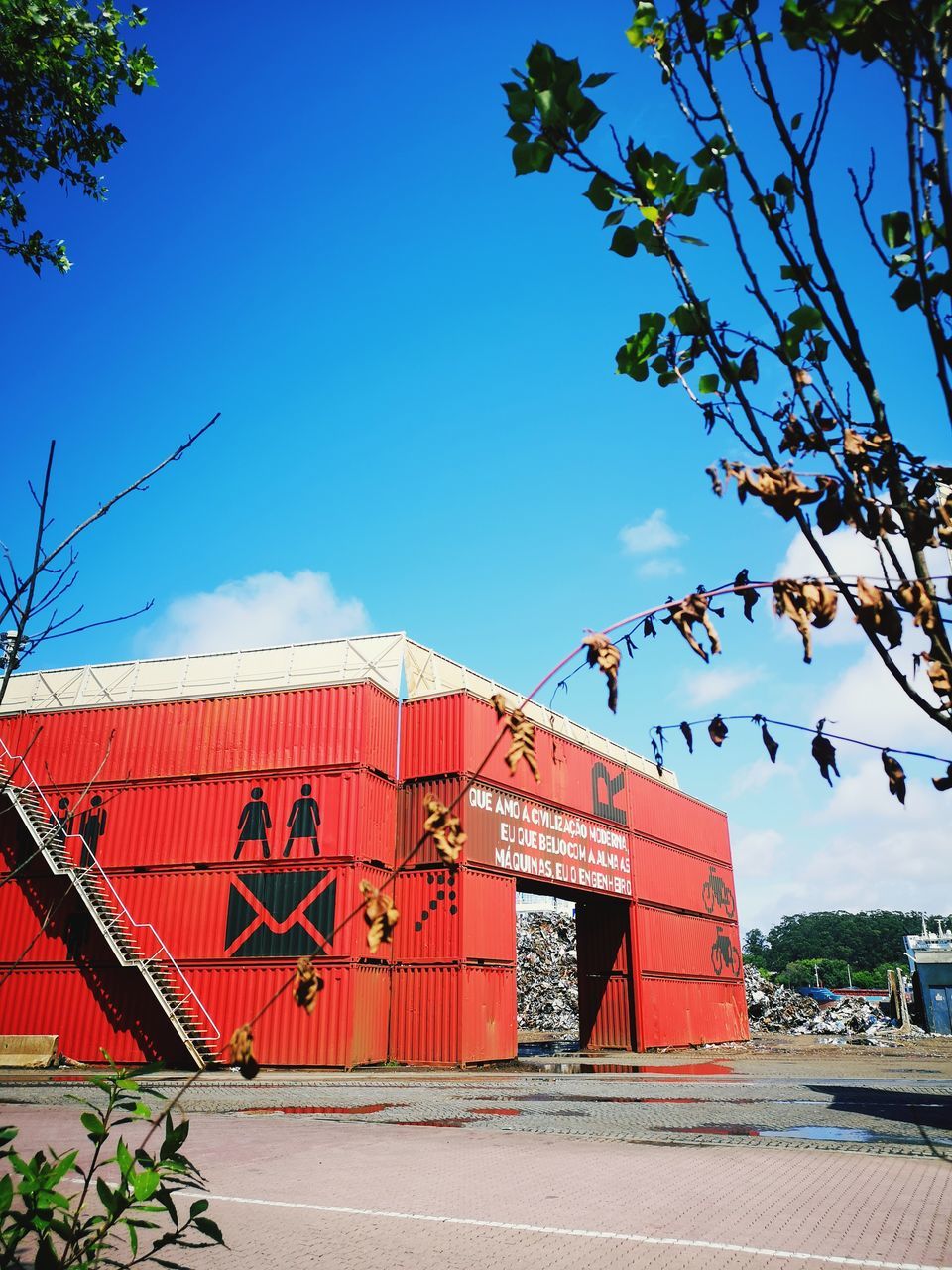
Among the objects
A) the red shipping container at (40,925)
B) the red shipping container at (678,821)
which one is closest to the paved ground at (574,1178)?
the red shipping container at (40,925)

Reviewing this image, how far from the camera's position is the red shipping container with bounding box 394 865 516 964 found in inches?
828

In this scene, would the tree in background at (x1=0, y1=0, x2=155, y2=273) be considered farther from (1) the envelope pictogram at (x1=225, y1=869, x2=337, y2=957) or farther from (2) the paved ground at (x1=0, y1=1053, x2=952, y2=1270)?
(1) the envelope pictogram at (x1=225, y1=869, x2=337, y2=957)

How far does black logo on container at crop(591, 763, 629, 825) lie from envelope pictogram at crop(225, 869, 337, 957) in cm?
1096

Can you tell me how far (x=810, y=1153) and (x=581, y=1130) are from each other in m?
2.62

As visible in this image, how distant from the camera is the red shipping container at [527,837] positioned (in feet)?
72.9

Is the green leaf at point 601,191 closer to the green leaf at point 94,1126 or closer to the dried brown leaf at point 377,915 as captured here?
the dried brown leaf at point 377,915

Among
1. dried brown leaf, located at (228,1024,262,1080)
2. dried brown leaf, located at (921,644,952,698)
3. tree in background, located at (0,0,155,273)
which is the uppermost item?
tree in background, located at (0,0,155,273)

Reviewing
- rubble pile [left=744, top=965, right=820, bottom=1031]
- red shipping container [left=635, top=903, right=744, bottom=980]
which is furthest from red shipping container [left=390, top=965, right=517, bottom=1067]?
rubble pile [left=744, top=965, right=820, bottom=1031]

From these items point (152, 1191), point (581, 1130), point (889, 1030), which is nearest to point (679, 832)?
point (889, 1030)

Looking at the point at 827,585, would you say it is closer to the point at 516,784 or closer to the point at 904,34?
the point at 904,34

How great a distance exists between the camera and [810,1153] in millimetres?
7410

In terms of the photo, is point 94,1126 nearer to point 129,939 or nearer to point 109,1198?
point 109,1198

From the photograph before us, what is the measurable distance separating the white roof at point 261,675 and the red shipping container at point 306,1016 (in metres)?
8.33

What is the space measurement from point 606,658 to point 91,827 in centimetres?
2462
